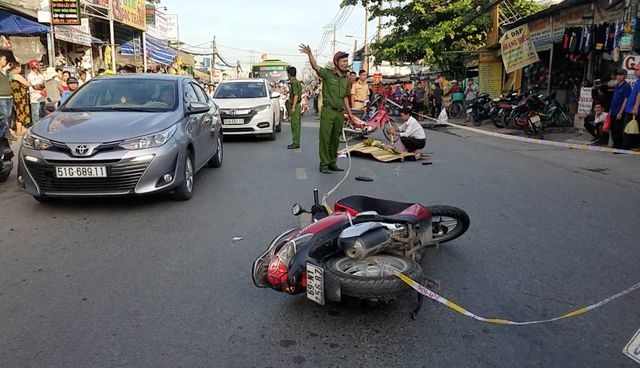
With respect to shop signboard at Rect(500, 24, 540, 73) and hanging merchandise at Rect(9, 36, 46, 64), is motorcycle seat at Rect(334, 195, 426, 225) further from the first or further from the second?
hanging merchandise at Rect(9, 36, 46, 64)

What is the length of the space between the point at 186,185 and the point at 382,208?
3.01 m

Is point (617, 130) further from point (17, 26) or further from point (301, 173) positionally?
point (17, 26)

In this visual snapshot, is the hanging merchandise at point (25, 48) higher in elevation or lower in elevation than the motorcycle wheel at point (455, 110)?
higher

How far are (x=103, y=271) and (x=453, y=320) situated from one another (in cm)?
257

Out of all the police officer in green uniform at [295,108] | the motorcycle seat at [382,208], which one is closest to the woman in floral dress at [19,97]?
the police officer in green uniform at [295,108]

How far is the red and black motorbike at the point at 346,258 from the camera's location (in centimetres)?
304

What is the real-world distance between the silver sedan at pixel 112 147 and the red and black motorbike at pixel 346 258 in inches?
105

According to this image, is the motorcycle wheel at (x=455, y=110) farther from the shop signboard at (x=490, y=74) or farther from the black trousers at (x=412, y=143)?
the black trousers at (x=412, y=143)

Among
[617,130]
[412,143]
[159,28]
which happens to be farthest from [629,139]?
[159,28]

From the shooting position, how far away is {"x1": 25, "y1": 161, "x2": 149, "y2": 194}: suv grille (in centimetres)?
548

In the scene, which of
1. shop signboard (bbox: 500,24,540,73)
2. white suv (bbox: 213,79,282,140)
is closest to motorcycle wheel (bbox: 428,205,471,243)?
white suv (bbox: 213,79,282,140)

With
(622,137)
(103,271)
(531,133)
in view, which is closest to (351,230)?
(103,271)

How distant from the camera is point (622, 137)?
36.8 ft

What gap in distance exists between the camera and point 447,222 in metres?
4.64
